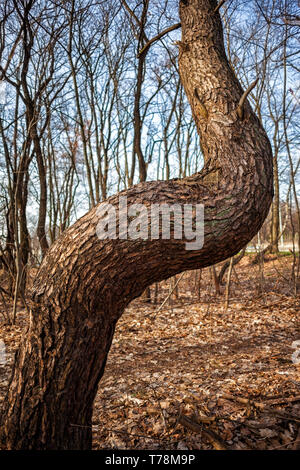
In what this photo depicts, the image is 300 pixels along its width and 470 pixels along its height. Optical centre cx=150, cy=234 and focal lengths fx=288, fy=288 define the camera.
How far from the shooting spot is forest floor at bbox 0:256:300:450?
1904 mm

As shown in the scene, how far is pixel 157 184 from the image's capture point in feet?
5.40

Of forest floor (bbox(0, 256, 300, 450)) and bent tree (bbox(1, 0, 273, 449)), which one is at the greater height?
bent tree (bbox(1, 0, 273, 449))

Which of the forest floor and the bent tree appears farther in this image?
the forest floor

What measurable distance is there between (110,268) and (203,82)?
1.29m

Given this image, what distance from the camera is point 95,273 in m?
1.58

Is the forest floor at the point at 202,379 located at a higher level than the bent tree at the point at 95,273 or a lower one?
lower

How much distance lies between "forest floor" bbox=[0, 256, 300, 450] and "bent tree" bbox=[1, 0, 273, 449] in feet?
1.63

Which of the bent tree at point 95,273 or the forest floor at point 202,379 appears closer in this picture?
the bent tree at point 95,273

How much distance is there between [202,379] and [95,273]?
207cm

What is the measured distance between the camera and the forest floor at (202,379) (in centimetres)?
190

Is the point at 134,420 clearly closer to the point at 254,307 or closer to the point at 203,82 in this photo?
the point at 203,82

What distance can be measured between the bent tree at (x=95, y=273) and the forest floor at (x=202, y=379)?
50cm

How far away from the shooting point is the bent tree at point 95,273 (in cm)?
157

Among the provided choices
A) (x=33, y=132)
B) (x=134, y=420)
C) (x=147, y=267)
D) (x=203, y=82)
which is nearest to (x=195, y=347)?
(x=134, y=420)
